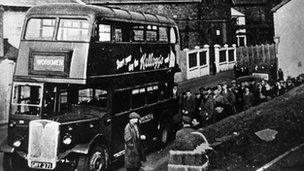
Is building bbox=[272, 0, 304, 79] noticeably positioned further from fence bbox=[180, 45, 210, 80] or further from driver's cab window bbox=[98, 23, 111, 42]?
driver's cab window bbox=[98, 23, 111, 42]

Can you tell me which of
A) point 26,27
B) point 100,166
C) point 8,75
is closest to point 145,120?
point 100,166

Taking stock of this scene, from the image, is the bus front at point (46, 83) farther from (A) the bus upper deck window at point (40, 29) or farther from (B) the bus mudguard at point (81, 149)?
(B) the bus mudguard at point (81, 149)

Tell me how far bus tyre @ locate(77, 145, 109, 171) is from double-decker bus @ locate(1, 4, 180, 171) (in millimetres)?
24

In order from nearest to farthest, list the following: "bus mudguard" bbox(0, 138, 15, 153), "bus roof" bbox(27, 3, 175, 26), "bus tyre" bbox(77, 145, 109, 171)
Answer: "bus tyre" bbox(77, 145, 109, 171), "bus mudguard" bbox(0, 138, 15, 153), "bus roof" bbox(27, 3, 175, 26)

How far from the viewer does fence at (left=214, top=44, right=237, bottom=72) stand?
29.6 meters

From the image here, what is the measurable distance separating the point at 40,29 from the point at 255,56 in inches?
1136

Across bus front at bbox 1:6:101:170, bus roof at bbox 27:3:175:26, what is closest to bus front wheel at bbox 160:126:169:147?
bus front at bbox 1:6:101:170

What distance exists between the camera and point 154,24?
12.7 m

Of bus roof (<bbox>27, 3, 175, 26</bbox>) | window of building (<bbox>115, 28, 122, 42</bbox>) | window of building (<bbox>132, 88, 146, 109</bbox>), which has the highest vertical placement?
bus roof (<bbox>27, 3, 175, 26</bbox>)

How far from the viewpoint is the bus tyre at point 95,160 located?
29.3 ft

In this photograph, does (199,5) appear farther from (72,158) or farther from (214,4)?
(72,158)

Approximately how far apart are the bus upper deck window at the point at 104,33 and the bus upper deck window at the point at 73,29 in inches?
19.3

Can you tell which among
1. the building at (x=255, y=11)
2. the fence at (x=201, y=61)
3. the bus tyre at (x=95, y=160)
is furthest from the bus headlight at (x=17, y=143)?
the building at (x=255, y=11)

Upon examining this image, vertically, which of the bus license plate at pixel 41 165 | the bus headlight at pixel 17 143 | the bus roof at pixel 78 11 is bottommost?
the bus license plate at pixel 41 165
